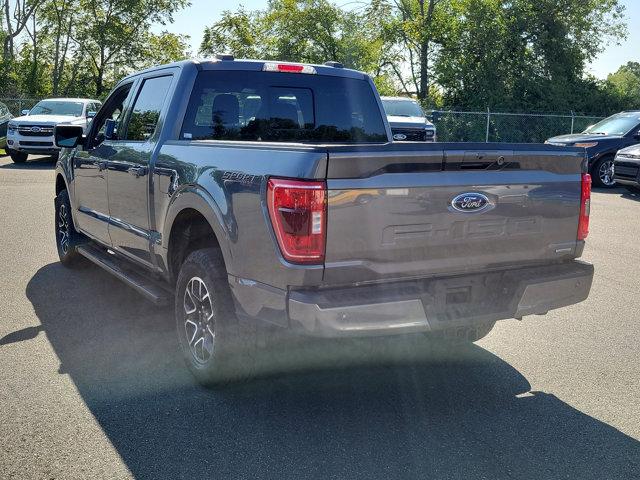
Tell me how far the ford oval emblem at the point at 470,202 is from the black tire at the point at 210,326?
1295mm

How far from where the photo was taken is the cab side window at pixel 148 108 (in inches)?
205

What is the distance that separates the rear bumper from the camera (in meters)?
3.38

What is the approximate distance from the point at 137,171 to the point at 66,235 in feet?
8.50

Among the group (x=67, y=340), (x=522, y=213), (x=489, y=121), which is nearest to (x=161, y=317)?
(x=67, y=340)

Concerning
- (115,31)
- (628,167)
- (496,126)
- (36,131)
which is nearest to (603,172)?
(628,167)

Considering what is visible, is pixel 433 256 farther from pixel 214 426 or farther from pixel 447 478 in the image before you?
pixel 214 426

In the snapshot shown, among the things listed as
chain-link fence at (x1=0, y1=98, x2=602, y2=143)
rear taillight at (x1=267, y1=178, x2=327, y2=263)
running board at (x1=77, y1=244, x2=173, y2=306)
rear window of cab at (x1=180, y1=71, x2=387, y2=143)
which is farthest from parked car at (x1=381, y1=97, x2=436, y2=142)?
rear taillight at (x1=267, y1=178, x2=327, y2=263)

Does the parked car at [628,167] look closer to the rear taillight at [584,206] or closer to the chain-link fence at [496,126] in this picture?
the rear taillight at [584,206]

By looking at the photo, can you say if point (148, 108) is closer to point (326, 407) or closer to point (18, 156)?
point (326, 407)

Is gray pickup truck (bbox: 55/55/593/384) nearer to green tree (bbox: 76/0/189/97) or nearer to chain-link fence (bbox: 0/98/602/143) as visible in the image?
chain-link fence (bbox: 0/98/602/143)

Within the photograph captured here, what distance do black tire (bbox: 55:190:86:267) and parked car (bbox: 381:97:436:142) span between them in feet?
36.5

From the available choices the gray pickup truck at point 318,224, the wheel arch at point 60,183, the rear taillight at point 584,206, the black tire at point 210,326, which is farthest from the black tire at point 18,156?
the rear taillight at point 584,206

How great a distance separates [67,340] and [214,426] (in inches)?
72.3

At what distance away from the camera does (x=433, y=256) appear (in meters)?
3.68
